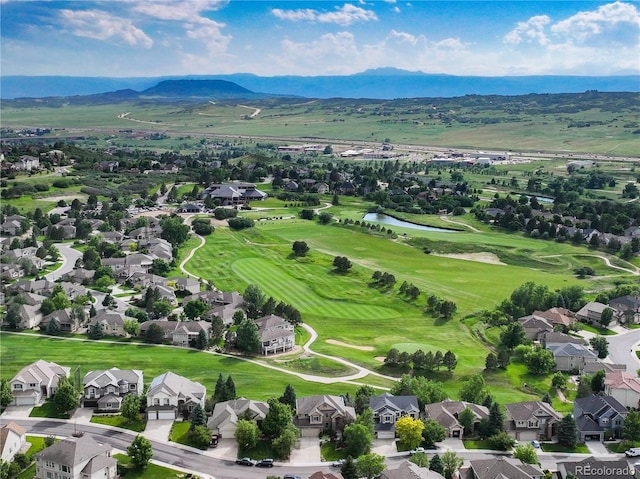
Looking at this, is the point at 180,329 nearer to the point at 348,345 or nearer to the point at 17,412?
the point at 348,345

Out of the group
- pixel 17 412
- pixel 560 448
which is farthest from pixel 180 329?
pixel 560 448

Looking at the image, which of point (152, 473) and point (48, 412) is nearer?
point (152, 473)

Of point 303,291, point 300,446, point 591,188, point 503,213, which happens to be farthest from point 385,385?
point 591,188

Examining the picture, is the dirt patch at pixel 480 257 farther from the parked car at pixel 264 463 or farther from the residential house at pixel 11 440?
the residential house at pixel 11 440

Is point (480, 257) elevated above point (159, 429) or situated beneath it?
situated beneath

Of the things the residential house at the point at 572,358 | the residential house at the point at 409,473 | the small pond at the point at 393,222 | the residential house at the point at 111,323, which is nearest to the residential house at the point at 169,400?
the residential house at the point at 409,473

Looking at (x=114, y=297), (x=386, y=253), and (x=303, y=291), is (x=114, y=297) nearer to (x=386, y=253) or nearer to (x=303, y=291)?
(x=303, y=291)

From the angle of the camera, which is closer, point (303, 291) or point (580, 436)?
point (580, 436)
